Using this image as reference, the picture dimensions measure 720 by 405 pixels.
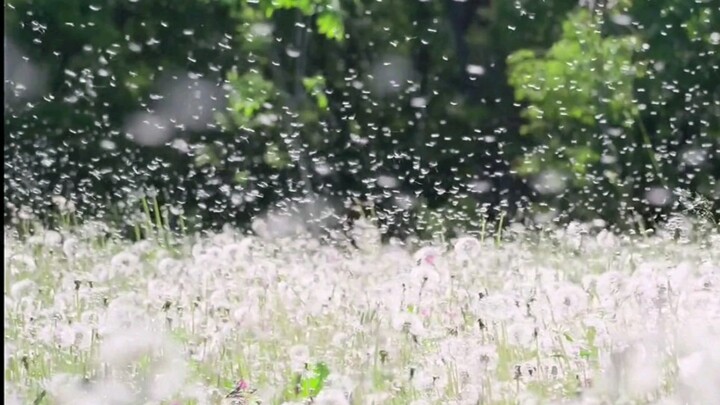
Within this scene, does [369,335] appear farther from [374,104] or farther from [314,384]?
[374,104]

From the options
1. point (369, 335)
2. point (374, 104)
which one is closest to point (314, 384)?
point (369, 335)

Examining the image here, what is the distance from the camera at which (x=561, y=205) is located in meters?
7.00

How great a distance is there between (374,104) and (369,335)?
4773mm

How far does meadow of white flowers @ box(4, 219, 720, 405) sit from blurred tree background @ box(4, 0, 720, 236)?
10.2 feet

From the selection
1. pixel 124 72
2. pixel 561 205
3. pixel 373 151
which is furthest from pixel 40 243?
pixel 561 205

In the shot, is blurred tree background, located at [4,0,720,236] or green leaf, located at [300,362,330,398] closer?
green leaf, located at [300,362,330,398]

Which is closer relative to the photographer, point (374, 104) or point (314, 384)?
point (314, 384)

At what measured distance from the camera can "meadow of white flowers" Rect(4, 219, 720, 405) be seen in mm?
1756

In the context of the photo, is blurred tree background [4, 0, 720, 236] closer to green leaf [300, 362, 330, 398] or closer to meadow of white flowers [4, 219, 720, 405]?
meadow of white flowers [4, 219, 720, 405]

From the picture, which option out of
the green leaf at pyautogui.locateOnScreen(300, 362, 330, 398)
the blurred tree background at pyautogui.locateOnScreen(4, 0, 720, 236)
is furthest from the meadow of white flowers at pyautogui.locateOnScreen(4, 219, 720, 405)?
the blurred tree background at pyautogui.locateOnScreen(4, 0, 720, 236)

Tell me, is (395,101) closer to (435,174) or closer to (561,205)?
(435,174)

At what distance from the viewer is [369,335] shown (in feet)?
6.64

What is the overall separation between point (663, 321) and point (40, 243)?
186cm

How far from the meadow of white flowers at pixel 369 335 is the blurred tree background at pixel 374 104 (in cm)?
310
